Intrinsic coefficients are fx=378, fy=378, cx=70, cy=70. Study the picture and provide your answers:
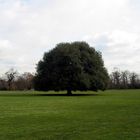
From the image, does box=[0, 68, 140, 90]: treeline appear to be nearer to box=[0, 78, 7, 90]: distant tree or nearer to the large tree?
box=[0, 78, 7, 90]: distant tree

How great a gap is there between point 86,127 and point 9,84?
520 feet

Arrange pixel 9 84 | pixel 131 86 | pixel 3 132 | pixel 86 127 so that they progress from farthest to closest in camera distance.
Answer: pixel 9 84
pixel 131 86
pixel 86 127
pixel 3 132

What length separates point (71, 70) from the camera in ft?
259

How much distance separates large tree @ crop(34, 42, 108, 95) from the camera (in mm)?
78125

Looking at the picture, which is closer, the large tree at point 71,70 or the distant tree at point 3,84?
the large tree at point 71,70

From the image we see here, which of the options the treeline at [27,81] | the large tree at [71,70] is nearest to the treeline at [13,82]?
the treeline at [27,81]

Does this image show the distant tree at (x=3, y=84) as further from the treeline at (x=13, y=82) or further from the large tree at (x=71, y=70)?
the large tree at (x=71, y=70)

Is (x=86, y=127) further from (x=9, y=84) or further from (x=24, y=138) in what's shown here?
(x=9, y=84)

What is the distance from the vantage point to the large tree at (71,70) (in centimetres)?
7812

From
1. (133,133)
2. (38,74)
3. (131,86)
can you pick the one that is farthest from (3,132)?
(131,86)

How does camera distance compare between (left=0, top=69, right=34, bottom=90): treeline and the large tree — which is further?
(left=0, top=69, right=34, bottom=90): treeline

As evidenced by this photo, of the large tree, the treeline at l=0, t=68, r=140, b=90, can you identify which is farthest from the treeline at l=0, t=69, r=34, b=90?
the large tree

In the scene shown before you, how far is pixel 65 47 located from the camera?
8250 cm

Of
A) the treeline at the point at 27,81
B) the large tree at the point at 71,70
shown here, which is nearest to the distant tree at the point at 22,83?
the treeline at the point at 27,81
